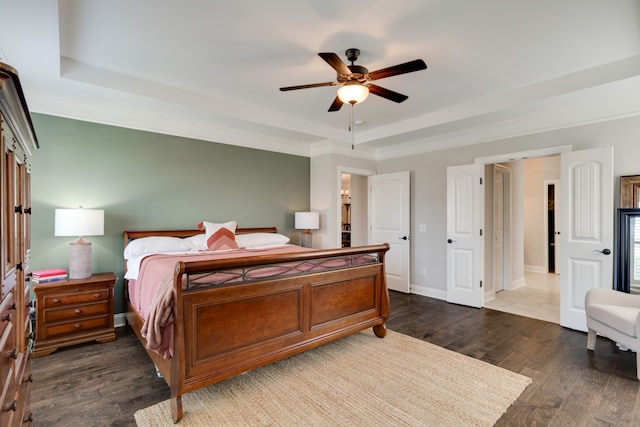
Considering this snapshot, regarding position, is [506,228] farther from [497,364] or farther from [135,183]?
[135,183]

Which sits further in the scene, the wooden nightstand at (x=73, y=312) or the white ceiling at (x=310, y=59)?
the wooden nightstand at (x=73, y=312)

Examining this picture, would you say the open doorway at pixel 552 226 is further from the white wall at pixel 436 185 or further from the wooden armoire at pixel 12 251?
the wooden armoire at pixel 12 251

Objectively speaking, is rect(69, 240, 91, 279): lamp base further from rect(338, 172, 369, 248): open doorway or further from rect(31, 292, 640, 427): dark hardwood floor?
rect(338, 172, 369, 248): open doorway

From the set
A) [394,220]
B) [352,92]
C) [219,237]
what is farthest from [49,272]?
[394,220]

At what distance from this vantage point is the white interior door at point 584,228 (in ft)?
10.5

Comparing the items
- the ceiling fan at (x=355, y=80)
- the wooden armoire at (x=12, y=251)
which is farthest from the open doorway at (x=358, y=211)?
Result: the wooden armoire at (x=12, y=251)

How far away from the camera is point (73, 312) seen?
2.98 m

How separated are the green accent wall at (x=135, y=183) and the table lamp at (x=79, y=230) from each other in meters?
0.32

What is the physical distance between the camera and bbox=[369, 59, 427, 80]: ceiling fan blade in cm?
213

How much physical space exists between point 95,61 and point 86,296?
2181 millimetres

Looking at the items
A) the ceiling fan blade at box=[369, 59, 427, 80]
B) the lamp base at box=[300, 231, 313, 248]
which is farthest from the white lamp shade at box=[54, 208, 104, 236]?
the ceiling fan blade at box=[369, 59, 427, 80]

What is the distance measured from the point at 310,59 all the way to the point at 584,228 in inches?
132

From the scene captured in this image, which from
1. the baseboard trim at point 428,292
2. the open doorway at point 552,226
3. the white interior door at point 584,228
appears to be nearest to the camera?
the white interior door at point 584,228

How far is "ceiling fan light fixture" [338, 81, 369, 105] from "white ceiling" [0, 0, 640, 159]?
1.03 feet
